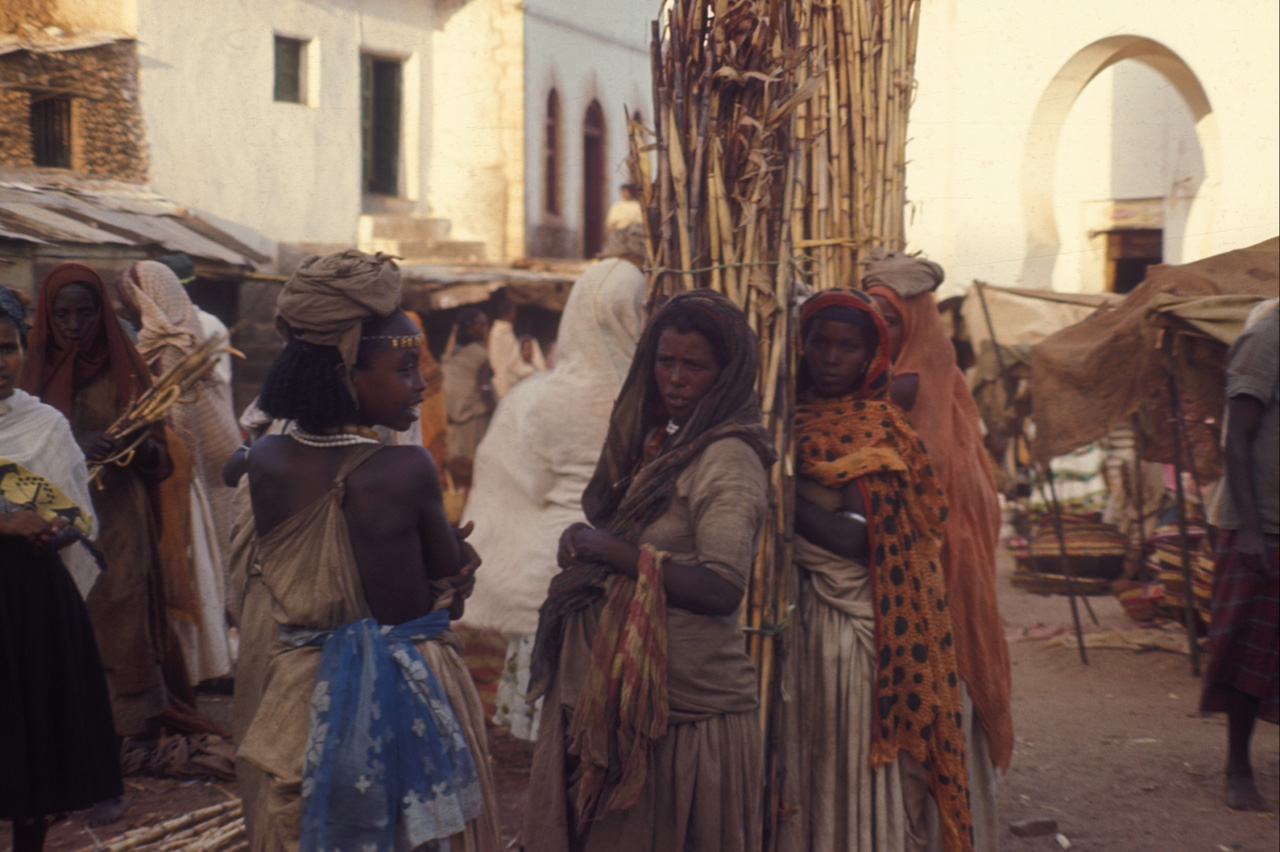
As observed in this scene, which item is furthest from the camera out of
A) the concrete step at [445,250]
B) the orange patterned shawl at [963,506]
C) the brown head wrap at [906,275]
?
the concrete step at [445,250]

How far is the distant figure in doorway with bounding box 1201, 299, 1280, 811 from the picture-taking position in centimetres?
431

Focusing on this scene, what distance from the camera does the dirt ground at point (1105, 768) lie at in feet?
14.0

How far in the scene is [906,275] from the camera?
3.89 meters

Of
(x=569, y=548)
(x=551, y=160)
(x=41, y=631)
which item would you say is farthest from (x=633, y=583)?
(x=551, y=160)

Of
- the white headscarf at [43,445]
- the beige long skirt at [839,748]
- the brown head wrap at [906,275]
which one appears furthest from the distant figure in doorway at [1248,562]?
the white headscarf at [43,445]

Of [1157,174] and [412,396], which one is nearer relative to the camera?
[412,396]

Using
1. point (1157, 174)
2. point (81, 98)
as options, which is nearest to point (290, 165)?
point (81, 98)

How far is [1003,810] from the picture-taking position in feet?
14.9

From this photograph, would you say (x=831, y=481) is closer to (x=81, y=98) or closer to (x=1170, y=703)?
(x=1170, y=703)

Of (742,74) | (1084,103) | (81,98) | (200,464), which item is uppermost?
(1084,103)

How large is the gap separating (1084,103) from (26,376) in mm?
9033

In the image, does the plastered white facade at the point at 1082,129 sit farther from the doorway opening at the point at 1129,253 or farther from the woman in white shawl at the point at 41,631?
the woman in white shawl at the point at 41,631

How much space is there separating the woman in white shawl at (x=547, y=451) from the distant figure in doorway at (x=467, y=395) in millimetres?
7175

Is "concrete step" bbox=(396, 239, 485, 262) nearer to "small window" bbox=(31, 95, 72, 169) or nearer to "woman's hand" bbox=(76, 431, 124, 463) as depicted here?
"small window" bbox=(31, 95, 72, 169)
